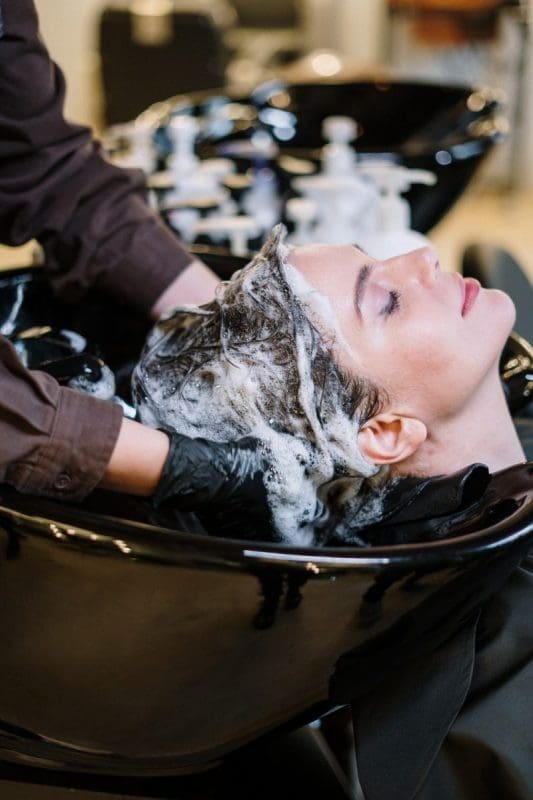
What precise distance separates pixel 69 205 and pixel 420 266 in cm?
48

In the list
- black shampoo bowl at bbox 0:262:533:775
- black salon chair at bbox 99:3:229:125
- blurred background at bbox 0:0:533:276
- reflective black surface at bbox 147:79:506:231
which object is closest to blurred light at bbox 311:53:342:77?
reflective black surface at bbox 147:79:506:231

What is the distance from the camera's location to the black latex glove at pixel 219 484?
874 mm

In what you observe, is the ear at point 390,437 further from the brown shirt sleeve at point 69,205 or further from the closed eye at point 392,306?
the brown shirt sleeve at point 69,205

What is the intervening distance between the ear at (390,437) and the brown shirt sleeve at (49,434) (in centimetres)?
27

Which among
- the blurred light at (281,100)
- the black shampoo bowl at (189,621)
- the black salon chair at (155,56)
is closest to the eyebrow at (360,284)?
the black shampoo bowl at (189,621)

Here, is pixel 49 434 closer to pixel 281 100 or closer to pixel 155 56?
pixel 281 100

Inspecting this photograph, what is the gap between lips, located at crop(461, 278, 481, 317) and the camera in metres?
1.05

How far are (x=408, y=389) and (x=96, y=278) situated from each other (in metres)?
0.49

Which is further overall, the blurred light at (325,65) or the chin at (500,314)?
the blurred light at (325,65)

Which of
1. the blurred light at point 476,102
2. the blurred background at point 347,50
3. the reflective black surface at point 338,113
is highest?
the blurred light at point 476,102

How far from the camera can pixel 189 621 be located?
759mm

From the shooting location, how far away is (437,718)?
0.87 m

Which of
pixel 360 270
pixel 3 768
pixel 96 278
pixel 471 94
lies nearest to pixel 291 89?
pixel 471 94

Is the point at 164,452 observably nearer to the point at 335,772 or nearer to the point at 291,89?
the point at 335,772
